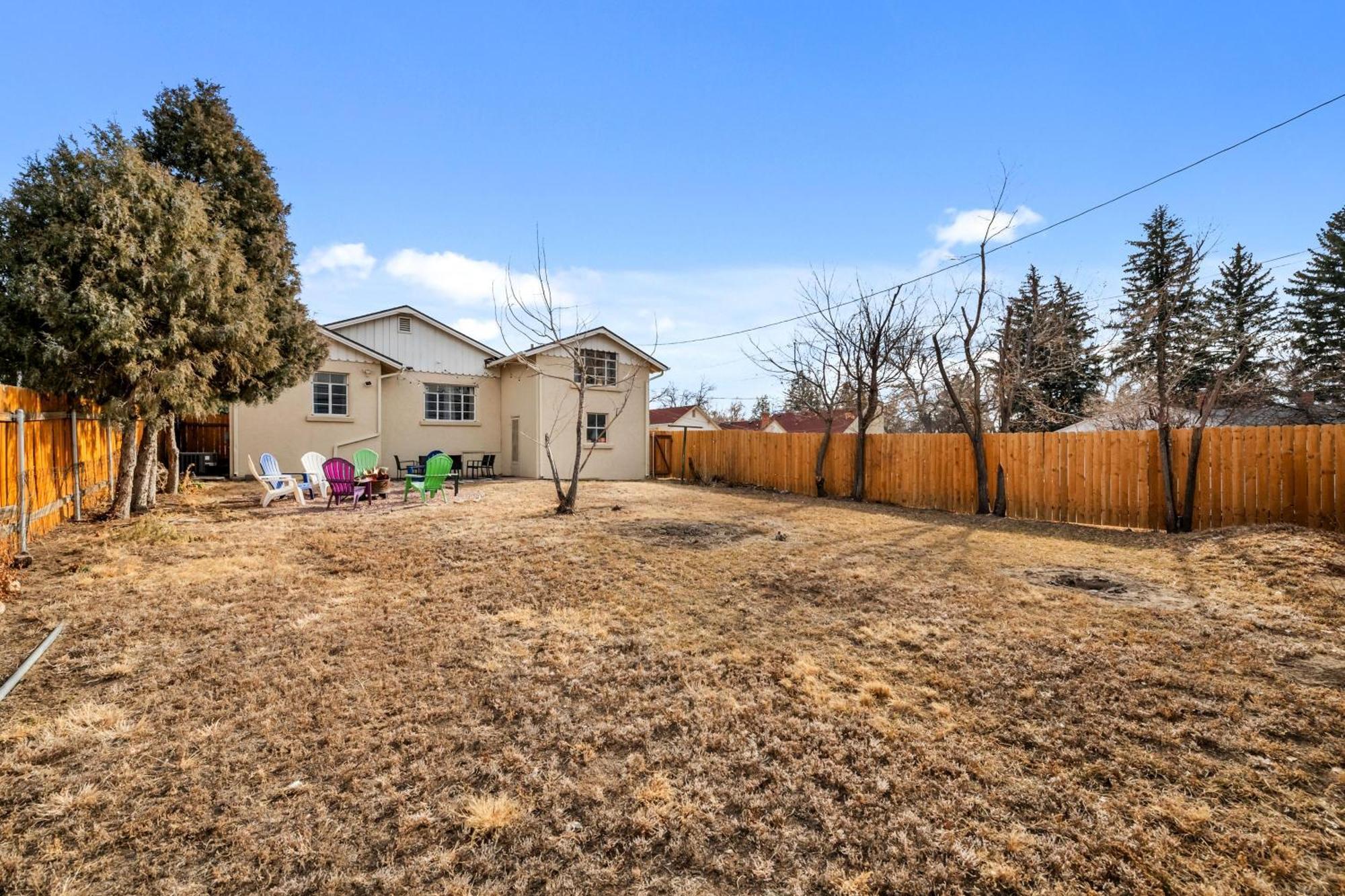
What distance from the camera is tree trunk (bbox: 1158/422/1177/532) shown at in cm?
904

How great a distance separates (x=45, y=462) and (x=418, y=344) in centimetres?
1084

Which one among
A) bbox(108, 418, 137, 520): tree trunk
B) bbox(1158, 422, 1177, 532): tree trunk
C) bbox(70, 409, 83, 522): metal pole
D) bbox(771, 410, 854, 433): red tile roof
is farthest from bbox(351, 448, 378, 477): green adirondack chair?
bbox(771, 410, 854, 433): red tile roof

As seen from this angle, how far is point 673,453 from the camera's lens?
64.7ft

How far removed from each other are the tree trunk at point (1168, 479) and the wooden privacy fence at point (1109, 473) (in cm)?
27

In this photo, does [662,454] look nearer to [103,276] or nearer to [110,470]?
[110,470]

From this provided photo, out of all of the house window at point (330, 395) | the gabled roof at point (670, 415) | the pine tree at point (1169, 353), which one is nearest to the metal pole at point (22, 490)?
the house window at point (330, 395)

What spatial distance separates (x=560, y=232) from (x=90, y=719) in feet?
31.6

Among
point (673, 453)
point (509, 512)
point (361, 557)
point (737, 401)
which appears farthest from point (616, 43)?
point (737, 401)

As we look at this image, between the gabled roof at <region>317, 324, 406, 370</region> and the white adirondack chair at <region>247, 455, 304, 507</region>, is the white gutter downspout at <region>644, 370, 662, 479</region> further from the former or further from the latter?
the white adirondack chair at <region>247, 455, 304, 507</region>

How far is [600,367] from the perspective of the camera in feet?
61.2

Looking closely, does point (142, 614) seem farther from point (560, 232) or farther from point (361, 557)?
point (560, 232)

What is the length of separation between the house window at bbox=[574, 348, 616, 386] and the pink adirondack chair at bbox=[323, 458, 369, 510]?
8.91 metres

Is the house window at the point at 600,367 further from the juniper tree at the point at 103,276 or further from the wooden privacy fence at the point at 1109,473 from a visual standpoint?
the juniper tree at the point at 103,276

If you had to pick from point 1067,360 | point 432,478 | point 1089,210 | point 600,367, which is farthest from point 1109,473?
point 600,367
